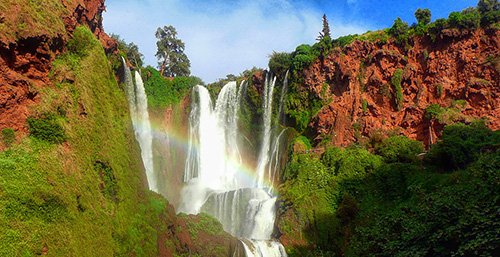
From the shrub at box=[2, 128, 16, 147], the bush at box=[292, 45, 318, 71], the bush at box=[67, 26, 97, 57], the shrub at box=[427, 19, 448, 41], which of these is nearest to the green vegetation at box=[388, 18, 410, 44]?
the shrub at box=[427, 19, 448, 41]

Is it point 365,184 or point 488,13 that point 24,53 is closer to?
point 365,184

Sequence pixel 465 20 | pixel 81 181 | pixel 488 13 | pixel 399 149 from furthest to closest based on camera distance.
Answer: pixel 465 20
pixel 488 13
pixel 399 149
pixel 81 181

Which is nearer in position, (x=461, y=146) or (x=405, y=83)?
(x=461, y=146)

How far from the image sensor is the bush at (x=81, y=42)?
1958 centimetres

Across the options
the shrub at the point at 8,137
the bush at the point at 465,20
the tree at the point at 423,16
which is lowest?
the shrub at the point at 8,137

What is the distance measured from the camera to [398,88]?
31859mm

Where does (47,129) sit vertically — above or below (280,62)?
below

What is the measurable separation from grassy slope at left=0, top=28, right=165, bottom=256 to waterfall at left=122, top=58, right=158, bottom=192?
1291 centimetres

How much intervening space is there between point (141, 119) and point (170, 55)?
80.0 feet

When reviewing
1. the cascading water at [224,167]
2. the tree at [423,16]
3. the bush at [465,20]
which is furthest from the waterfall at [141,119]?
the bush at [465,20]

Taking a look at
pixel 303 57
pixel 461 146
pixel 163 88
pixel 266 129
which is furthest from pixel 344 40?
pixel 163 88

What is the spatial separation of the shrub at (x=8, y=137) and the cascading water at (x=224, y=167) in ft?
54.5

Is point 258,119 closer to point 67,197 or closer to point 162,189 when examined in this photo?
point 162,189

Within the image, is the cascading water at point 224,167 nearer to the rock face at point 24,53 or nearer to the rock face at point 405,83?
the rock face at point 405,83
